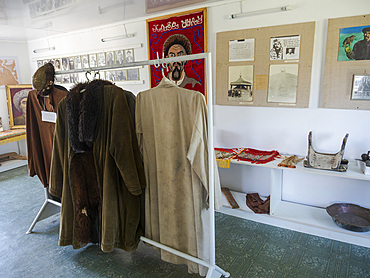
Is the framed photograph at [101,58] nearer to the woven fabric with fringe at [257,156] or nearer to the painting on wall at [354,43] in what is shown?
the woven fabric with fringe at [257,156]

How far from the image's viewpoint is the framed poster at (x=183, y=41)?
133 inches

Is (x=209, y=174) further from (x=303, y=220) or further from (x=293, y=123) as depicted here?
(x=293, y=123)

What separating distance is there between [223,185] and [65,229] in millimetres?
2027

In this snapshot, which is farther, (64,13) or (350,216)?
(64,13)

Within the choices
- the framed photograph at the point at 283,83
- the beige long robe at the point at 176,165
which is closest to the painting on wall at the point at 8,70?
the beige long robe at the point at 176,165

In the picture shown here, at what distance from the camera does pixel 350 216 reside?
107 inches

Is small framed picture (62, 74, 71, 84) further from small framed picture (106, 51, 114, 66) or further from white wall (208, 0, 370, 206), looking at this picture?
white wall (208, 0, 370, 206)

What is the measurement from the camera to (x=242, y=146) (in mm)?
3406

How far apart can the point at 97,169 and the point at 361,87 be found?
2457mm

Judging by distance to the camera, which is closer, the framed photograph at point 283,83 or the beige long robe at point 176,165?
the beige long robe at point 176,165

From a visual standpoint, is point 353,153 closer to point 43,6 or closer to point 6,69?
point 43,6

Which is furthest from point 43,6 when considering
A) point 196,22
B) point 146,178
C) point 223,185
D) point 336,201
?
point 336,201

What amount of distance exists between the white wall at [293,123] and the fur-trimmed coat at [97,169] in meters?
1.68

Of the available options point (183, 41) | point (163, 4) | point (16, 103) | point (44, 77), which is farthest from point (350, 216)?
point (16, 103)
